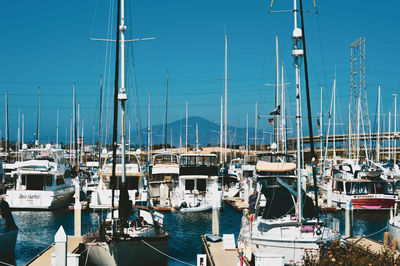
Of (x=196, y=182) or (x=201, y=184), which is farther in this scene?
(x=201, y=184)

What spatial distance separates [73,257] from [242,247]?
23.5ft

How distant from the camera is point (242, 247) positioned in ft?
66.7

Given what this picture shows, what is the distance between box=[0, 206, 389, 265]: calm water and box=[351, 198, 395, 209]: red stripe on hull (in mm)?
559

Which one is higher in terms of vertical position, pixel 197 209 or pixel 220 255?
pixel 220 255

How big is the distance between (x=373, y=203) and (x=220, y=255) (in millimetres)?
21871

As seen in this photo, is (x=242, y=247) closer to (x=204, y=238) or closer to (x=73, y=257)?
(x=204, y=238)

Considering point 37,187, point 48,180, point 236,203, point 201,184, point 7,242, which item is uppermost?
point 48,180

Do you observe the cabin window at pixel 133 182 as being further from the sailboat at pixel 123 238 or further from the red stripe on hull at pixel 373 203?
the sailboat at pixel 123 238

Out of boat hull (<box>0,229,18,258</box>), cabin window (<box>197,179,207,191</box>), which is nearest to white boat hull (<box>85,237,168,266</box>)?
boat hull (<box>0,229,18,258</box>)

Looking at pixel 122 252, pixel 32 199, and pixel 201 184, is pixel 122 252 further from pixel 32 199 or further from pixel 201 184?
pixel 32 199

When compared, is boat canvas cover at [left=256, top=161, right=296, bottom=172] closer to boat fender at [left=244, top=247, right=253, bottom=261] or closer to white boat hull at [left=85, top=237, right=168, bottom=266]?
boat fender at [left=244, top=247, right=253, bottom=261]

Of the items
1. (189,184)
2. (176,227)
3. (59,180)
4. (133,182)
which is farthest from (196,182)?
(59,180)

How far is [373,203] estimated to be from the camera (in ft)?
128

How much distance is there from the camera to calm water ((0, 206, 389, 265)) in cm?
2609
